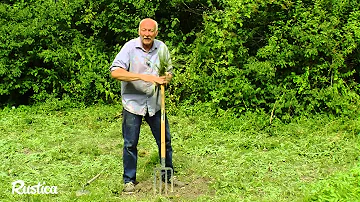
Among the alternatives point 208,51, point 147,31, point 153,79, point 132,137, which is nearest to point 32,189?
point 132,137

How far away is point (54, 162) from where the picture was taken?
21.4 feet

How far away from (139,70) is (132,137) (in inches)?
27.4

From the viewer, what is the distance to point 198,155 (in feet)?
22.1

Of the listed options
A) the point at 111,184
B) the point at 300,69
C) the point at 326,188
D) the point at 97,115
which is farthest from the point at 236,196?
the point at 97,115

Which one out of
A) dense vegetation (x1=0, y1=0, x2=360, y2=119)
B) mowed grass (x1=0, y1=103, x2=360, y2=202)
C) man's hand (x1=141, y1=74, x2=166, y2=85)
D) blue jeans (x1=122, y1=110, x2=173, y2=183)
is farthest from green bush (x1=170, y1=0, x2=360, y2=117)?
man's hand (x1=141, y1=74, x2=166, y2=85)

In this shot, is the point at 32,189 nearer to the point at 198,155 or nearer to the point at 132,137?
the point at 132,137

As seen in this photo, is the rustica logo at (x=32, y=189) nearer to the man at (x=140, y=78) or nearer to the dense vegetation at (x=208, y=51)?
the man at (x=140, y=78)

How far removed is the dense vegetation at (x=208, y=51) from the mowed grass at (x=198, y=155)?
15.1 inches

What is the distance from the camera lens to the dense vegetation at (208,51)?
306 inches

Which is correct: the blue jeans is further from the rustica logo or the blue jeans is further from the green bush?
the green bush

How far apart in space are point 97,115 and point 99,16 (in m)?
2.00

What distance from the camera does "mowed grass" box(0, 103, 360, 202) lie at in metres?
5.44

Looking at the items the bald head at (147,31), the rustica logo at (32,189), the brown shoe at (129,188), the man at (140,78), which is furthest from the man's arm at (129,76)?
the rustica logo at (32,189)

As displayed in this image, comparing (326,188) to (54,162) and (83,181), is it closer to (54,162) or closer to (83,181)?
(83,181)
